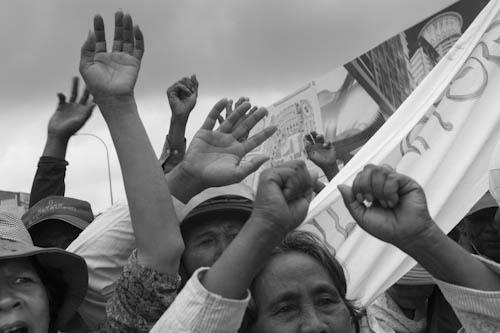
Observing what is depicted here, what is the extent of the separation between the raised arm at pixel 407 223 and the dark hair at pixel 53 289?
3.11ft

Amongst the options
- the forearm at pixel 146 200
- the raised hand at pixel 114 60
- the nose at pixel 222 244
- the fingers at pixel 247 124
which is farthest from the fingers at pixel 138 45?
the nose at pixel 222 244

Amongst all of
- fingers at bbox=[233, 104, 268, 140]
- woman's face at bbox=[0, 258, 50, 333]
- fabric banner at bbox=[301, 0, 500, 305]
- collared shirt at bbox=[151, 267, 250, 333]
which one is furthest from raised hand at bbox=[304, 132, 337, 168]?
collared shirt at bbox=[151, 267, 250, 333]

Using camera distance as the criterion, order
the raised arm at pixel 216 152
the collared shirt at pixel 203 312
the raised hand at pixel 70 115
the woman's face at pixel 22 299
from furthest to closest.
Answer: the raised hand at pixel 70 115 → the raised arm at pixel 216 152 → the woman's face at pixel 22 299 → the collared shirt at pixel 203 312

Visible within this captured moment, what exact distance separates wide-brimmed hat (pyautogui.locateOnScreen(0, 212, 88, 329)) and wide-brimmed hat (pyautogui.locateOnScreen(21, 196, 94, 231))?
71 centimetres

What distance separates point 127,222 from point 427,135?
4.25ft

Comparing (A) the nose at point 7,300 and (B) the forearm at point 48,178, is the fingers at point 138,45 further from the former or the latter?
(B) the forearm at point 48,178

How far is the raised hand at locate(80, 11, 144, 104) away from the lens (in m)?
1.91

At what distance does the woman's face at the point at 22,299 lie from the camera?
1727 mm

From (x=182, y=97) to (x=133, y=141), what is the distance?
30.2 inches

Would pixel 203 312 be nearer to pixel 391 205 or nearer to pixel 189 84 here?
pixel 391 205

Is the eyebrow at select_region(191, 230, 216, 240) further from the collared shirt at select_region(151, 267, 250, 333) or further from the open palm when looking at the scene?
the collared shirt at select_region(151, 267, 250, 333)

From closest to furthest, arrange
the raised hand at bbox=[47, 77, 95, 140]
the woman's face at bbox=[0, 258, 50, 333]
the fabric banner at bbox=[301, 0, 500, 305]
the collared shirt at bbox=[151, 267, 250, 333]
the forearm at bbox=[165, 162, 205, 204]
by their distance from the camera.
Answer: the collared shirt at bbox=[151, 267, 250, 333] < the woman's face at bbox=[0, 258, 50, 333] < the forearm at bbox=[165, 162, 205, 204] < the fabric banner at bbox=[301, 0, 500, 305] < the raised hand at bbox=[47, 77, 95, 140]

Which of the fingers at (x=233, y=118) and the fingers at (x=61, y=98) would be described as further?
the fingers at (x=61, y=98)

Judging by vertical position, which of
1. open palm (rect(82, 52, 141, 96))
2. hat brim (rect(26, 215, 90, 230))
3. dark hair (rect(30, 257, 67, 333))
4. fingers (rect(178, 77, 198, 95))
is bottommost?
hat brim (rect(26, 215, 90, 230))
